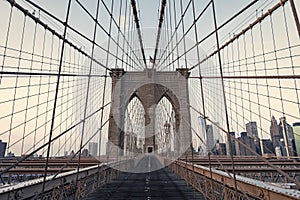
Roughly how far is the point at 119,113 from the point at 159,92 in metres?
4.12

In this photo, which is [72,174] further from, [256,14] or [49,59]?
[256,14]

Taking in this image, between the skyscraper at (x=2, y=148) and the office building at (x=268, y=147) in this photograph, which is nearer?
the skyscraper at (x=2, y=148)

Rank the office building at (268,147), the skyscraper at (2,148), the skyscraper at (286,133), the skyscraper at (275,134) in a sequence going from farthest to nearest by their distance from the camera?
the skyscraper at (275,134) < the skyscraper at (286,133) < the office building at (268,147) < the skyscraper at (2,148)

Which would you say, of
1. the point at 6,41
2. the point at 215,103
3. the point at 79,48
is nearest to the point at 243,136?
the point at 215,103

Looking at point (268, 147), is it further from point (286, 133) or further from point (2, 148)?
point (2, 148)

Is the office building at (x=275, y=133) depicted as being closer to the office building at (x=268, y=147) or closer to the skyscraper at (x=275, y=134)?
the skyscraper at (x=275, y=134)

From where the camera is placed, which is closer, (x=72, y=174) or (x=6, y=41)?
(x=72, y=174)

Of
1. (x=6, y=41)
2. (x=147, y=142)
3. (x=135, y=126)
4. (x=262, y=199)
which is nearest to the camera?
(x=262, y=199)

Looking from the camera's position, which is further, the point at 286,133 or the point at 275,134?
the point at 275,134

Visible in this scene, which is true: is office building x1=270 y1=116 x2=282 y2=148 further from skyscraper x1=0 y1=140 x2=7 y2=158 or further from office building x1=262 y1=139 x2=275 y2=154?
skyscraper x1=0 y1=140 x2=7 y2=158

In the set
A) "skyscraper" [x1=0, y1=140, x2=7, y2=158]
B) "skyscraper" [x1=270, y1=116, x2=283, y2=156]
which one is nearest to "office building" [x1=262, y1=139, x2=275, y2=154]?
"skyscraper" [x1=270, y1=116, x2=283, y2=156]

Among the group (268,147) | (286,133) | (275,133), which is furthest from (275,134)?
(268,147)

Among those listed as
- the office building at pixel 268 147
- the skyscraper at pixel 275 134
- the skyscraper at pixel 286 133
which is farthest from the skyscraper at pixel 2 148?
the skyscraper at pixel 275 134

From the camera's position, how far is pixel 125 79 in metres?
15.1
